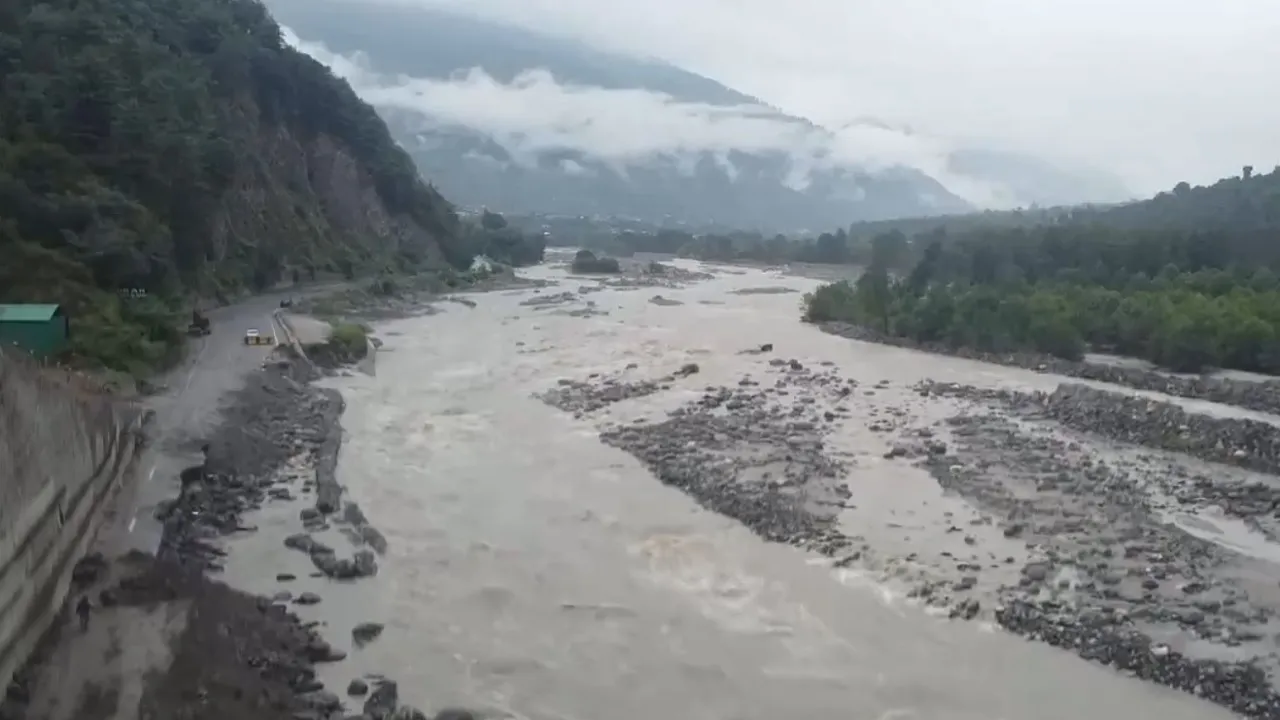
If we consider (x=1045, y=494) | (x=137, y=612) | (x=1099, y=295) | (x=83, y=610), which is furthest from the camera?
(x=1099, y=295)

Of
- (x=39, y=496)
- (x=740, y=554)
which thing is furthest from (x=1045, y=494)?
(x=39, y=496)

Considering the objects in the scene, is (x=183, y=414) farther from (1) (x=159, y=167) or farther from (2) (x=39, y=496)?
(1) (x=159, y=167)

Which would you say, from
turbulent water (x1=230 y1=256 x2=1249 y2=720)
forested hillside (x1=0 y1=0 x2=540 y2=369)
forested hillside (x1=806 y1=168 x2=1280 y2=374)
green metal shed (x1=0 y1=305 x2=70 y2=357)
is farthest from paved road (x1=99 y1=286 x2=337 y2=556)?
forested hillside (x1=806 y1=168 x2=1280 y2=374)

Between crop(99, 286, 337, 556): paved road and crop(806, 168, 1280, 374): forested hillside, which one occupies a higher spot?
crop(806, 168, 1280, 374): forested hillside

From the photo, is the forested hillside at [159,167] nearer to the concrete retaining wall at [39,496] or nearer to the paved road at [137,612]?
the paved road at [137,612]

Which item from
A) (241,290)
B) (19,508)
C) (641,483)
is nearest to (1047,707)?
(641,483)

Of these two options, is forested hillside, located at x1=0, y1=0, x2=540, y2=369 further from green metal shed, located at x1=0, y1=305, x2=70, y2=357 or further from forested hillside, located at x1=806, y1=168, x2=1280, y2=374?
forested hillside, located at x1=806, y1=168, x2=1280, y2=374
